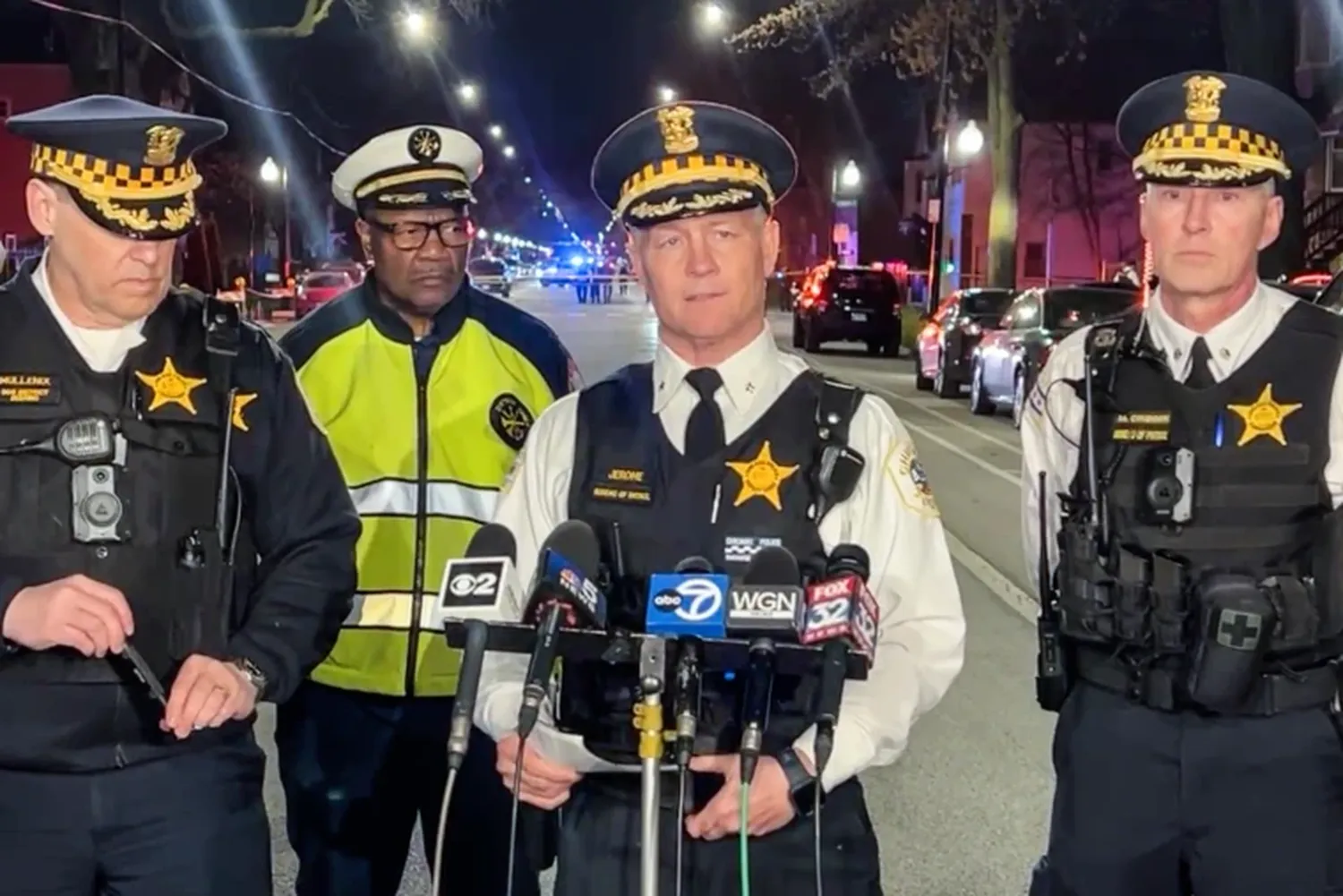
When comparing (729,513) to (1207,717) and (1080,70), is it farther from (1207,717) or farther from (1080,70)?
(1080,70)

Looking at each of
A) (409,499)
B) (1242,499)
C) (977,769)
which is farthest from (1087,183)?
(1242,499)

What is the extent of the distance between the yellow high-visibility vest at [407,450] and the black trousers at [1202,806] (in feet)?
4.77

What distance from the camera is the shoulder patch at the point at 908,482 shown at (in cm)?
308

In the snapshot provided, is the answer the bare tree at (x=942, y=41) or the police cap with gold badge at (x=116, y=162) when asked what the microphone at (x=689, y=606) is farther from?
the bare tree at (x=942, y=41)

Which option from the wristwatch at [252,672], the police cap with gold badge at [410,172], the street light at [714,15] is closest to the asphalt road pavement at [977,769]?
the police cap with gold badge at [410,172]

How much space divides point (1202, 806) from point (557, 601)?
167cm

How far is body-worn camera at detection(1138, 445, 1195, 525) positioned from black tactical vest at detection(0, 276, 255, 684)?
1.82 m

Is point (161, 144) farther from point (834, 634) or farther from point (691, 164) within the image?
point (834, 634)

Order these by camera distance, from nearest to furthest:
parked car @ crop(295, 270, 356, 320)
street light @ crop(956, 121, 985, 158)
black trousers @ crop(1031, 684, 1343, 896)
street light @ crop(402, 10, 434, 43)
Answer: black trousers @ crop(1031, 684, 1343, 896), street light @ crop(402, 10, 434, 43), street light @ crop(956, 121, 985, 158), parked car @ crop(295, 270, 356, 320)

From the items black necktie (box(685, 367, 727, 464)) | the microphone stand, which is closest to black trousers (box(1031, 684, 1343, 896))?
black necktie (box(685, 367, 727, 464))

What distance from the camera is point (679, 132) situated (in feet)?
10.4

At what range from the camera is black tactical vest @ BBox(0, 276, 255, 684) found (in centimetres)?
317

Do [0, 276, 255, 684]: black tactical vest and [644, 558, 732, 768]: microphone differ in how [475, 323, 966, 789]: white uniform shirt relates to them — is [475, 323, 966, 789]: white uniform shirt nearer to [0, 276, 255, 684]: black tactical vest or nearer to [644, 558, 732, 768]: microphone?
[644, 558, 732, 768]: microphone

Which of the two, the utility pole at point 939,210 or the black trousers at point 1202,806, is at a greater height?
the utility pole at point 939,210
